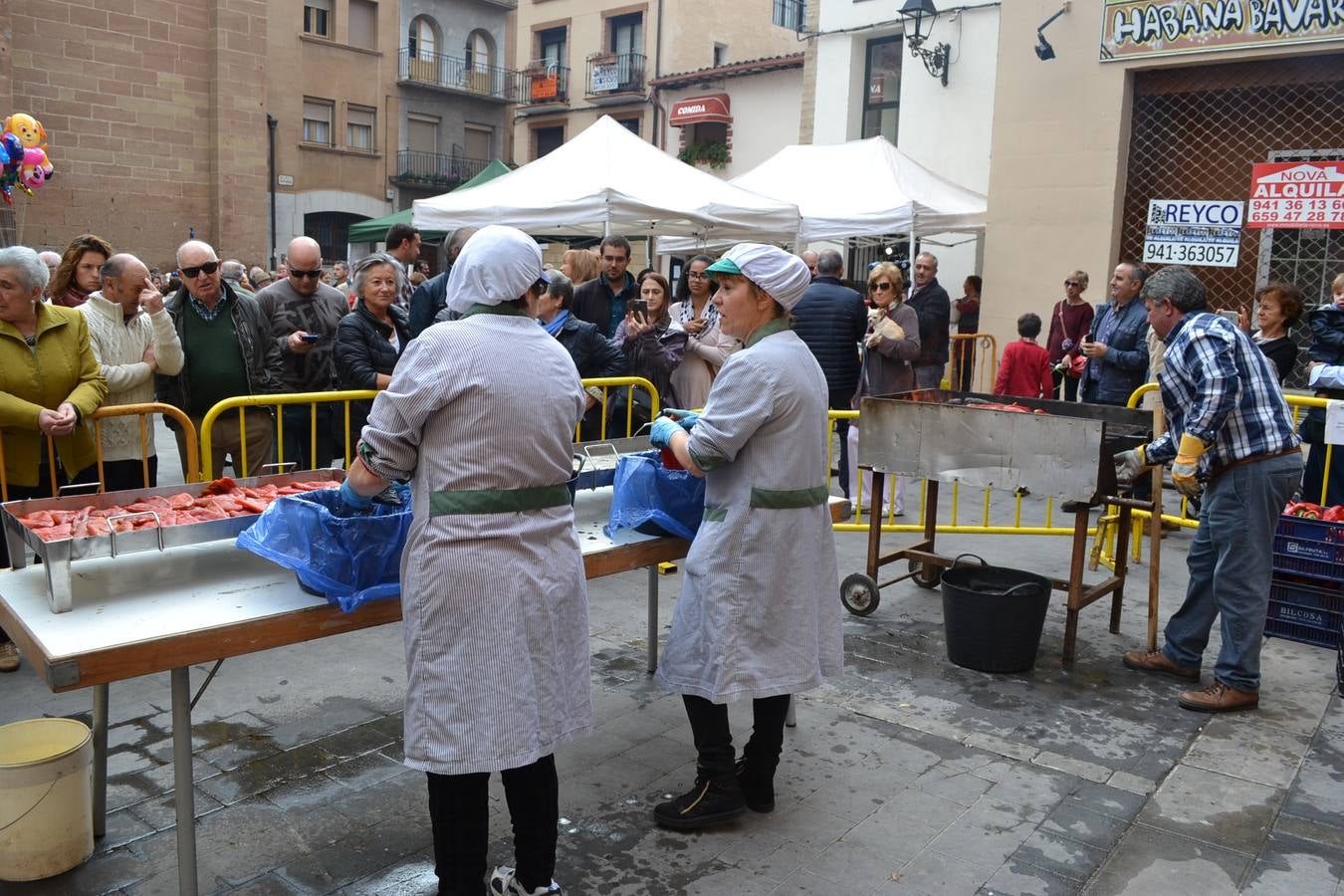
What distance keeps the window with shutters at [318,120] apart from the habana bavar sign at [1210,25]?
2650 cm

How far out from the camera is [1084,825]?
3.88 m

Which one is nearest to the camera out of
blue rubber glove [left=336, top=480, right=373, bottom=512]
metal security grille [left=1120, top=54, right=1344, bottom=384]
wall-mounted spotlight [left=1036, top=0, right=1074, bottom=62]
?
blue rubber glove [left=336, top=480, right=373, bottom=512]

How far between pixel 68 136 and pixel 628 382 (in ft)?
52.6

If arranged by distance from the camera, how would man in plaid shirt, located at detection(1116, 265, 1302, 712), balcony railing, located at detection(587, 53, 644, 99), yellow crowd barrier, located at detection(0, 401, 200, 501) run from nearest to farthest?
man in plaid shirt, located at detection(1116, 265, 1302, 712) < yellow crowd barrier, located at detection(0, 401, 200, 501) < balcony railing, located at detection(587, 53, 644, 99)

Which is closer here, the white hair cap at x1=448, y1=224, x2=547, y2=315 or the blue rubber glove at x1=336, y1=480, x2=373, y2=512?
the white hair cap at x1=448, y1=224, x2=547, y2=315

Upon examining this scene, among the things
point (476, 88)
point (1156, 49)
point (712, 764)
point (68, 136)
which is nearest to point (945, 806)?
point (712, 764)

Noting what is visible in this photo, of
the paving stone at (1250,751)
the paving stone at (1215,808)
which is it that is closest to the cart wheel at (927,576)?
the paving stone at (1250,751)

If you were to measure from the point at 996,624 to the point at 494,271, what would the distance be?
341 cm

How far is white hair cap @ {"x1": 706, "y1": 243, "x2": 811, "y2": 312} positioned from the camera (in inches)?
140

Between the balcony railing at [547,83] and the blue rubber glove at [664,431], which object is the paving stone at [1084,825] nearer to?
the blue rubber glove at [664,431]

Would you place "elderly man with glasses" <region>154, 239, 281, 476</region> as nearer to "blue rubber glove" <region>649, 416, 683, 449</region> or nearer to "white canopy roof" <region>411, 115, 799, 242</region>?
"blue rubber glove" <region>649, 416, 683, 449</region>

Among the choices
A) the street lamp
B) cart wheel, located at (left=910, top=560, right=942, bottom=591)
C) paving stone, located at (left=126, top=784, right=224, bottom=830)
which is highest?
the street lamp

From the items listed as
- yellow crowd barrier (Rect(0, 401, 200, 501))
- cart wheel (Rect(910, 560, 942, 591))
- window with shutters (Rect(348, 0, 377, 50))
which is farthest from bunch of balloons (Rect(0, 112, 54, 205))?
window with shutters (Rect(348, 0, 377, 50))

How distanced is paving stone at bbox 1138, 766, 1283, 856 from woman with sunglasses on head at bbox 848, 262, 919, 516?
407cm
